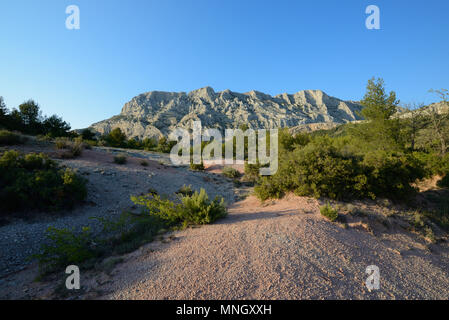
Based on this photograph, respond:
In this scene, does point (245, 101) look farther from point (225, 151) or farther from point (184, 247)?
point (184, 247)

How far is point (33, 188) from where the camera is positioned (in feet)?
18.7

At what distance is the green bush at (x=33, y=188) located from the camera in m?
5.45

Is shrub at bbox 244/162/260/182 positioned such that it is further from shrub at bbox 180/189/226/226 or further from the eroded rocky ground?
shrub at bbox 180/189/226/226

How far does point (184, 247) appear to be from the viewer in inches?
146

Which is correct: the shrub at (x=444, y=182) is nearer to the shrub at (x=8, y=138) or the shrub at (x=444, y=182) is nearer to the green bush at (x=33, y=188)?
the green bush at (x=33, y=188)

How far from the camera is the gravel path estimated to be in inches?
165

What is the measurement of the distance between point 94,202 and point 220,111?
88.9m

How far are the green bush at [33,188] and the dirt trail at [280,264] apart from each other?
421cm

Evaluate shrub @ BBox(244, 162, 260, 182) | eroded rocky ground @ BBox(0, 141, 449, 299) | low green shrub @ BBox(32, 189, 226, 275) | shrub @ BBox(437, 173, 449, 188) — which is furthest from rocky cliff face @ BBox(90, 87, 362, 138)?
eroded rocky ground @ BBox(0, 141, 449, 299)

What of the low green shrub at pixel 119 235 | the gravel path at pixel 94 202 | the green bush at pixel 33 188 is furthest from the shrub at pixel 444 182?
the green bush at pixel 33 188

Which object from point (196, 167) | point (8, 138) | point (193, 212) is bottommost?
point (193, 212)

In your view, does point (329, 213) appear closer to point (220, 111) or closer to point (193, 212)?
point (193, 212)

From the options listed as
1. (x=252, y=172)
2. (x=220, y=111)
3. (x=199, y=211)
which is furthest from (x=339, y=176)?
(x=220, y=111)

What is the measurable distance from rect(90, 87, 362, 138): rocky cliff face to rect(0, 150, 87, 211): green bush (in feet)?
206
